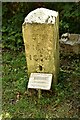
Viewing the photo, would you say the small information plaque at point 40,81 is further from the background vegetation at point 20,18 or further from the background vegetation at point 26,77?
the background vegetation at point 20,18

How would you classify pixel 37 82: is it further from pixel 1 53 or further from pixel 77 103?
pixel 1 53

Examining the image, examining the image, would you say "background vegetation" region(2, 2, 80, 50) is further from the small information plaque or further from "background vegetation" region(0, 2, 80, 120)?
the small information plaque

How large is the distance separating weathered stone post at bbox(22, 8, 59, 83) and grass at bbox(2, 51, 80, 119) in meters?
0.34

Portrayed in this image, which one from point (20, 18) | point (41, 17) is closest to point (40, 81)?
point (41, 17)

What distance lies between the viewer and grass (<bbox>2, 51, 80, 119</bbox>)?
4547 millimetres

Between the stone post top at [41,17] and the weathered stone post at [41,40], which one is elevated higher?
the stone post top at [41,17]

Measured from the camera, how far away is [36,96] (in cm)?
487

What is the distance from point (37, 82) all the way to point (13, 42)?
2.24 metres

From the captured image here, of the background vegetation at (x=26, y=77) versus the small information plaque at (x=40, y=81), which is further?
the small information plaque at (x=40, y=81)

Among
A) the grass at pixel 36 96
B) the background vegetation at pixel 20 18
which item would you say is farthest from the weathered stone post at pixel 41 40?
the background vegetation at pixel 20 18

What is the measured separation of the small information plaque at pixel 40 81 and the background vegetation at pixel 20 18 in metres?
1.93

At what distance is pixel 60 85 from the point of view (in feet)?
16.8

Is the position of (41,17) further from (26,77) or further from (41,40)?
(26,77)

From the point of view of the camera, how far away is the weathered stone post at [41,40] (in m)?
4.58
